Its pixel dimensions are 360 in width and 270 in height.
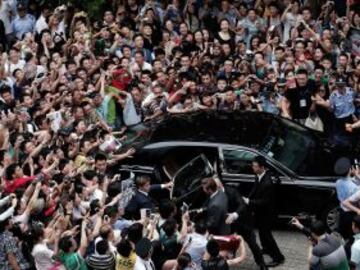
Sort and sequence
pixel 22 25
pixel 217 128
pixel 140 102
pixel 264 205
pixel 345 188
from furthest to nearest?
pixel 22 25
pixel 140 102
pixel 217 128
pixel 264 205
pixel 345 188

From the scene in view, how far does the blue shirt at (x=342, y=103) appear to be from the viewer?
14.6 m

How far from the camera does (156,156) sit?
12.6m

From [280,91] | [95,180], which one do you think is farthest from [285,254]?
[280,91]

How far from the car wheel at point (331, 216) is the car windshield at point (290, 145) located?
2.03 feet

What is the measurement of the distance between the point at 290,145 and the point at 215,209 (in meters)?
2.69

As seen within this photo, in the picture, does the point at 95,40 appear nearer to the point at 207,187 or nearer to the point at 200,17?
the point at 200,17

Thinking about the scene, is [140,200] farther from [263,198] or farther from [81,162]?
[81,162]

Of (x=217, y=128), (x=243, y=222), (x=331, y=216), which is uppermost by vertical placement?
(x=217, y=128)

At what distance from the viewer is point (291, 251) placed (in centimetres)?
1211

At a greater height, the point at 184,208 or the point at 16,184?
the point at 16,184

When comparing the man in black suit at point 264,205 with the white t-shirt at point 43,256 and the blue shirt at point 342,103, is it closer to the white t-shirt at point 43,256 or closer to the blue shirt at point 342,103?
the white t-shirt at point 43,256

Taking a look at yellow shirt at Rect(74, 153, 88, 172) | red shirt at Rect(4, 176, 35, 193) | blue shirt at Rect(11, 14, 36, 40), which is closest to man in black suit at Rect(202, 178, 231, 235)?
yellow shirt at Rect(74, 153, 88, 172)

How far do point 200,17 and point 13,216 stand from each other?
9.40 metres

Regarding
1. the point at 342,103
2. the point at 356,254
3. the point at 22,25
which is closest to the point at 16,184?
the point at 356,254
